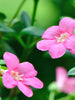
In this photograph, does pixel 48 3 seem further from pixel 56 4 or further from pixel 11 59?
pixel 11 59

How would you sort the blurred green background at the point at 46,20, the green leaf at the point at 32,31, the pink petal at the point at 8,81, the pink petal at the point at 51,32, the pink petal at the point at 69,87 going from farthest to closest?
1. the blurred green background at the point at 46,20
2. the pink petal at the point at 69,87
3. the green leaf at the point at 32,31
4. the pink petal at the point at 51,32
5. the pink petal at the point at 8,81

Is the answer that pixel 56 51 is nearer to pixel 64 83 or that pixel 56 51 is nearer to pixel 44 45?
pixel 44 45

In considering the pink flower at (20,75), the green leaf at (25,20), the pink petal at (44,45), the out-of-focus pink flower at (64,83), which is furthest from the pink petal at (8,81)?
the out-of-focus pink flower at (64,83)

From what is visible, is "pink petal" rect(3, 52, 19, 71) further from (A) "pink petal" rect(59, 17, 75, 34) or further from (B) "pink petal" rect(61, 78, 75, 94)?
(B) "pink petal" rect(61, 78, 75, 94)

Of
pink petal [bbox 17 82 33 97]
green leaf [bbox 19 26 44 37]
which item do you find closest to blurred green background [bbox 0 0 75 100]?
green leaf [bbox 19 26 44 37]

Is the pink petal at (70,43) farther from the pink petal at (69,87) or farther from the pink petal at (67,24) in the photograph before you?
Result: the pink petal at (69,87)

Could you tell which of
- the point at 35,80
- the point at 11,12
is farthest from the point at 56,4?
the point at 35,80

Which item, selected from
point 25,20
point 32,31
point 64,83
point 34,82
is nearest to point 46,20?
point 64,83
